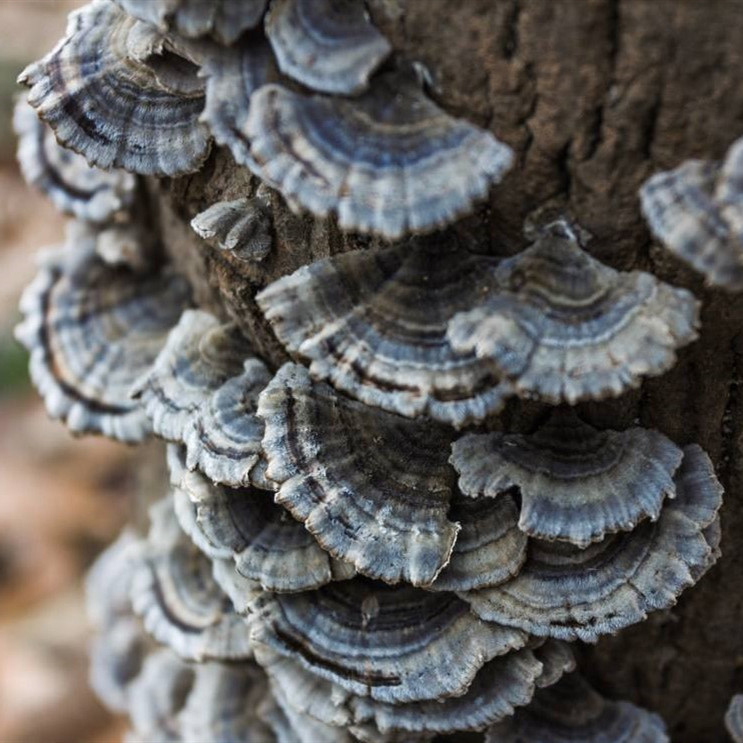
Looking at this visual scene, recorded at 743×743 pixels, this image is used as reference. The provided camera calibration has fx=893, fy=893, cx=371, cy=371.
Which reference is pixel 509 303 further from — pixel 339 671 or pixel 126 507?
pixel 126 507

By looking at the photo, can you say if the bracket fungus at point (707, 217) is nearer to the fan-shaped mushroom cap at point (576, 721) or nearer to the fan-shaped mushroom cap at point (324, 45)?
the fan-shaped mushroom cap at point (324, 45)

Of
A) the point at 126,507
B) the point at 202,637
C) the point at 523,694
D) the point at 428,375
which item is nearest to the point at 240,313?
the point at 428,375

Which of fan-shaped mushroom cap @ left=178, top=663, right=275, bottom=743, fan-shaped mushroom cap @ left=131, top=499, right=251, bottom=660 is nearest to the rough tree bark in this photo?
fan-shaped mushroom cap @ left=131, top=499, right=251, bottom=660

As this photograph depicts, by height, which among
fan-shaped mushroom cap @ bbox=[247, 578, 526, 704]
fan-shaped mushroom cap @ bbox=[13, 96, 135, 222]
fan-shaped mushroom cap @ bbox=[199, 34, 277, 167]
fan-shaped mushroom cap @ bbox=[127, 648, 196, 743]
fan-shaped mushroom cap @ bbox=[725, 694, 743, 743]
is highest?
fan-shaped mushroom cap @ bbox=[199, 34, 277, 167]

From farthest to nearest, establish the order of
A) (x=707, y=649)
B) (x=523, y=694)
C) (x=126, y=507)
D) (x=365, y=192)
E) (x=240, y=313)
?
1. (x=126, y=507)
2. (x=707, y=649)
3. (x=240, y=313)
4. (x=523, y=694)
5. (x=365, y=192)

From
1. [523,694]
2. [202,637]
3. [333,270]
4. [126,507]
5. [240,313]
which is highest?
[333,270]

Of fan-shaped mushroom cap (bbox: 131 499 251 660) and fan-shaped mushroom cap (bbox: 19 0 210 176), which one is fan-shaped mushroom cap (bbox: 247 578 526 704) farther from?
fan-shaped mushroom cap (bbox: 19 0 210 176)

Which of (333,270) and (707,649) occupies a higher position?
(333,270)
